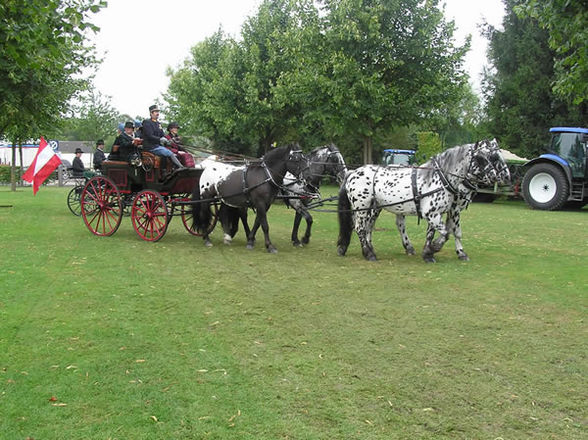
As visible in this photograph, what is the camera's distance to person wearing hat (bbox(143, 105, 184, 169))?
12.6 metres

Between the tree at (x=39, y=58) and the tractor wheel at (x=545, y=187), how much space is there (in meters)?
16.8

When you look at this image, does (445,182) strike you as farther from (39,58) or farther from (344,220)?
(39,58)

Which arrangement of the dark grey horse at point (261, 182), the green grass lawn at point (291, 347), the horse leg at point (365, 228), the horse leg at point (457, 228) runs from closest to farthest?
1. the green grass lawn at point (291, 347)
2. the horse leg at point (457, 228)
3. the horse leg at point (365, 228)
4. the dark grey horse at point (261, 182)

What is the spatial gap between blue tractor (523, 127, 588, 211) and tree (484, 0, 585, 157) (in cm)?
484

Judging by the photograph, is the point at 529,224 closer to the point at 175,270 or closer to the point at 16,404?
the point at 175,270

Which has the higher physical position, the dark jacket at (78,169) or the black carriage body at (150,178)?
the dark jacket at (78,169)

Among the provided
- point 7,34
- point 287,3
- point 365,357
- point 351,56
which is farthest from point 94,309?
point 287,3

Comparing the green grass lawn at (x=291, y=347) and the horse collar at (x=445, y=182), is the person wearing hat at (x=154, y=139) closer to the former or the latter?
the green grass lawn at (x=291, y=347)

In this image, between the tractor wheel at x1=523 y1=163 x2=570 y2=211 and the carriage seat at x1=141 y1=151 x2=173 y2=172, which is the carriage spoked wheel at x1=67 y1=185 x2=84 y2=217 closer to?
the carriage seat at x1=141 y1=151 x2=173 y2=172

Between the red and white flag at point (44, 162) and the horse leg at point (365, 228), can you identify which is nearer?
the horse leg at point (365, 228)

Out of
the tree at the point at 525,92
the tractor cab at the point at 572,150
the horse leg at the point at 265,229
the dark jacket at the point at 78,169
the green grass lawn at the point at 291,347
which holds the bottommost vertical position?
the green grass lawn at the point at 291,347

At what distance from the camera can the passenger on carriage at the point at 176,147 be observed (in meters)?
13.2

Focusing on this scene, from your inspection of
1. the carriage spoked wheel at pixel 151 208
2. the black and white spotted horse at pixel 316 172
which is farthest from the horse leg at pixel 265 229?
the carriage spoked wheel at pixel 151 208

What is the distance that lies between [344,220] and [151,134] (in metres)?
4.62
